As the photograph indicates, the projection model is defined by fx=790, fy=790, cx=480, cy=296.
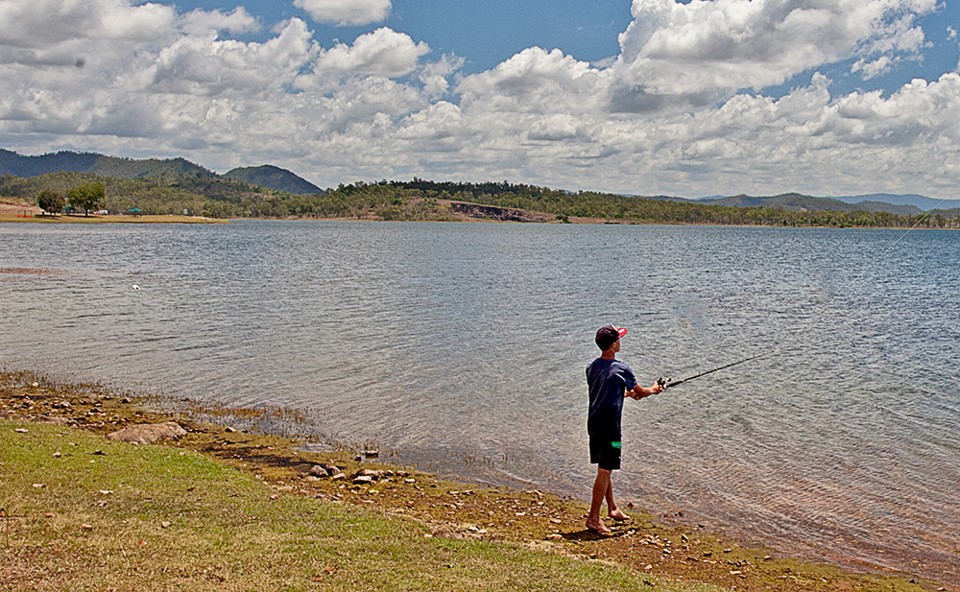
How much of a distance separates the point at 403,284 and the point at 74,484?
45.7 m

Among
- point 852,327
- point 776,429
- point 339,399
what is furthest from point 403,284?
point 776,429

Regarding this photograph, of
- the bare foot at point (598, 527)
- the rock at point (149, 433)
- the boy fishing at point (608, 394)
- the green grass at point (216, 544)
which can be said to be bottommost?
the bare foot at point (598, 527)

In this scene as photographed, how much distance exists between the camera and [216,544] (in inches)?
390

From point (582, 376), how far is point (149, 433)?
13980mm

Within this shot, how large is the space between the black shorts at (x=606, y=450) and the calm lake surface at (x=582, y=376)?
2822mm

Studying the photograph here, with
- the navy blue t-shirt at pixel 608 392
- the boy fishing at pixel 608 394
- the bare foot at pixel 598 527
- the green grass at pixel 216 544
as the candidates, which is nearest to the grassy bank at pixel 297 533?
the green grass at pixel 216 544

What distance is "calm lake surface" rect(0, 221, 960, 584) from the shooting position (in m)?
15.5

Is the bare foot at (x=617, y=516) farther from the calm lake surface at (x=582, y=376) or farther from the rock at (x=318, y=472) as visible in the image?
the rock at (x=318, y=472)

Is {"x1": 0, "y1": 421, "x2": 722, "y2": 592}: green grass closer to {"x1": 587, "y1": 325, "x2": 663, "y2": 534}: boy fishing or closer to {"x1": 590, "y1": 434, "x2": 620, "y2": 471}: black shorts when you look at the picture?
{"x1": 590, "y1": 434, "x2": 620, "y2": 471}: black shorts

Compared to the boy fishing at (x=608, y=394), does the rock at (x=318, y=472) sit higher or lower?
lower

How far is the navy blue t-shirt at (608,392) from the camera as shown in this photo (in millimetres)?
12078

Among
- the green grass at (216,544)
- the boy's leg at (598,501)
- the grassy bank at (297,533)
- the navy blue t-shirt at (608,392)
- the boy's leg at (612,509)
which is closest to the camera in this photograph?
the green grass at (216,544)

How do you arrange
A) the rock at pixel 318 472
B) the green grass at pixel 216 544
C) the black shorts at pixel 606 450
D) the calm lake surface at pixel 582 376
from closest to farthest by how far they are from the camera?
the green grass at pixel 216 544
the black shorts at pixel 606 450
the rock at pixel 318 472
the calm lake surface at pixel 582 376

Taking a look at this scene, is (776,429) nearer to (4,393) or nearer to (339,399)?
(339,399)
